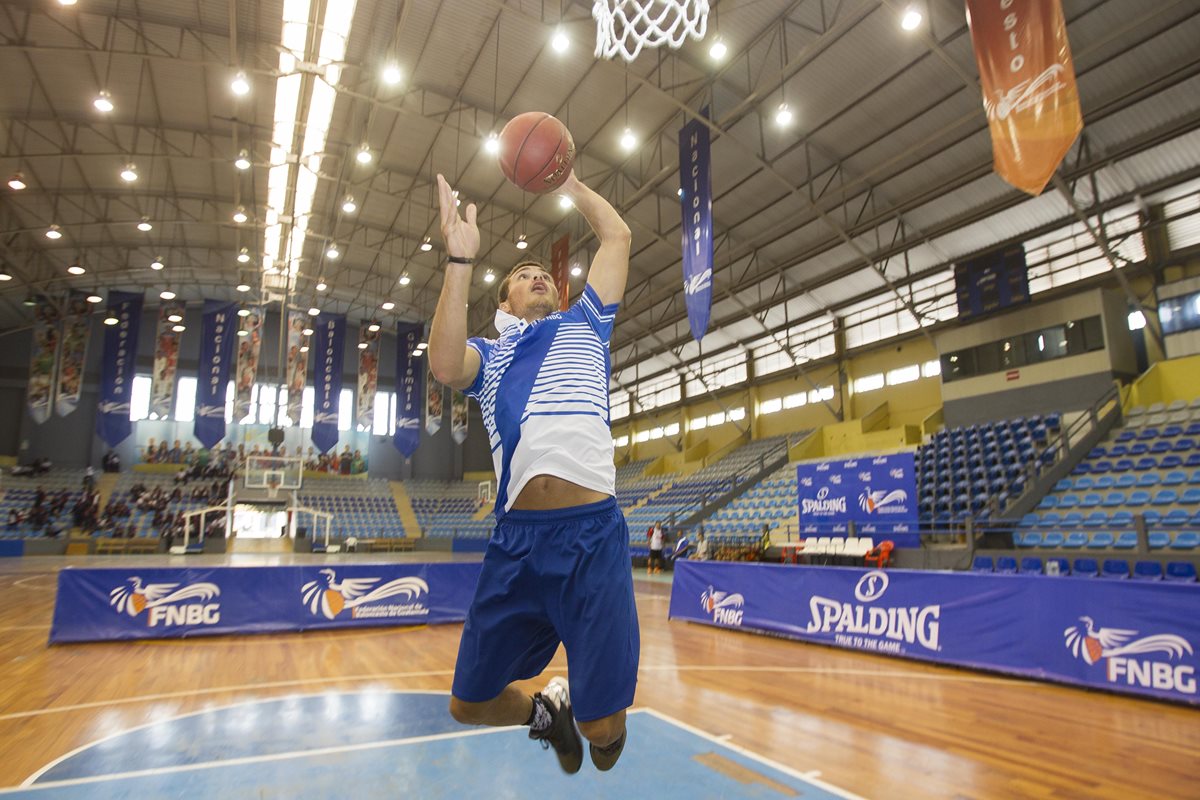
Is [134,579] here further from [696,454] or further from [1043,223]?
[696,454]

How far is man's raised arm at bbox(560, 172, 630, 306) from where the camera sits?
2350 millimetres

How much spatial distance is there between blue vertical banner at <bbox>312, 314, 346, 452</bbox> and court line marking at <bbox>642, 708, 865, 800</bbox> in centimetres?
2268

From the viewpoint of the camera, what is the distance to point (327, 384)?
81.5 ft

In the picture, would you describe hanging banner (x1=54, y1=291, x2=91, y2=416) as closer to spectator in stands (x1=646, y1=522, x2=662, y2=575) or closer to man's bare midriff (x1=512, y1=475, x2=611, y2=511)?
spectator in stands (x1=646, y1=522, x2=662, y2=575)

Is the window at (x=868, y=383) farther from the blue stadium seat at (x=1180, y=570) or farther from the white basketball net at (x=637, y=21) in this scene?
the white basketball net at (x=637, y=21)

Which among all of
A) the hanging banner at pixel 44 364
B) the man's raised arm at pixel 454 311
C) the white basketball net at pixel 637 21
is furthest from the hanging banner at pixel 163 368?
the man's raised arm at pixel 454 311

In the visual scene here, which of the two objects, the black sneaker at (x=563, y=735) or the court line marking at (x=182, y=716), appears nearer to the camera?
the black sneaker at (x=563, y=735)

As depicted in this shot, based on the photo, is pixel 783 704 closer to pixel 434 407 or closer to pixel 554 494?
pixel 554 494

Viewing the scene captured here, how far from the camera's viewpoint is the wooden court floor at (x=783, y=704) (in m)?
3.57

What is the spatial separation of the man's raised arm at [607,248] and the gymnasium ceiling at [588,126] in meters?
11.7

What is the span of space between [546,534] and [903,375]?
72.4 ft

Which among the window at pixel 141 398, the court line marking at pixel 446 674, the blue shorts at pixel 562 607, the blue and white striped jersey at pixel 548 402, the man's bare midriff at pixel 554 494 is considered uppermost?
the window at pixel 141 398

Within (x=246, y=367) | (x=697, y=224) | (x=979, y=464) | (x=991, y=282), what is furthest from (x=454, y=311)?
(x=246, y=367)

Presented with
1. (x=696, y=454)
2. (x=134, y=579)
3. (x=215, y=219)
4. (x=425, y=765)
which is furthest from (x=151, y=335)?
(x=425, y=765)
